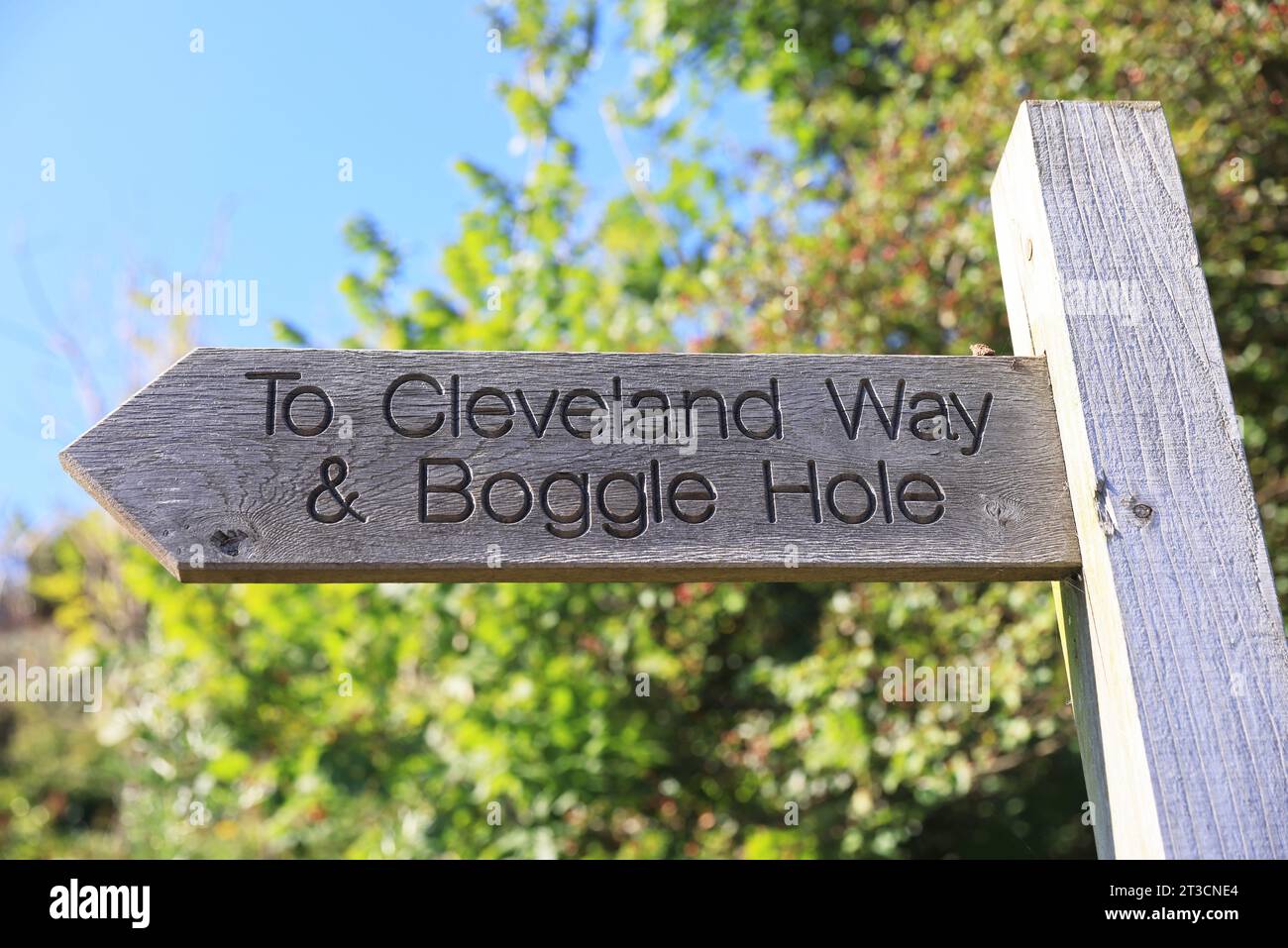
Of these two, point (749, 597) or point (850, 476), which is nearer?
point (850, 476)

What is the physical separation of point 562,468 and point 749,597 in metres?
2.38

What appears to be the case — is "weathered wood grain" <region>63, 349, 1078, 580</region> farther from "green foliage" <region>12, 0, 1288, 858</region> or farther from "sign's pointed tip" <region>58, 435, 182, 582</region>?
"green foliage" <region>12, 0, 1288, 858</region>

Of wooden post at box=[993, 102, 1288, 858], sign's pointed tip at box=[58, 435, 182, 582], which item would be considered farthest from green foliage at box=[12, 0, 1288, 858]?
sign's pointed tip at box=[58, 435, 182, 582]

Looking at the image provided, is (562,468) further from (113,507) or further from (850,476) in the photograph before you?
(113,507)

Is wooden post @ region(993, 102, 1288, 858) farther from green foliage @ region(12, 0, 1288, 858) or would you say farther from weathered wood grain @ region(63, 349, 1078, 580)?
green foliage @ region(12, 0, 1288, 858)

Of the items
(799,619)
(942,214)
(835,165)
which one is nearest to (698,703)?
(799,619)

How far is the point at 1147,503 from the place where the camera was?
1202 mm

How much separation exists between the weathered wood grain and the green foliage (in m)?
1.77

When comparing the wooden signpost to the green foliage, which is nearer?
the wooden signpost

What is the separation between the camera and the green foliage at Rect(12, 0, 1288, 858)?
3.14 metres

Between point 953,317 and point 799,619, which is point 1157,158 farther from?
point 799,619

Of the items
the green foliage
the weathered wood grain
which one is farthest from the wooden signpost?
the green foliage

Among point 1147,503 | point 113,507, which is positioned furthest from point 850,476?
point 113,507

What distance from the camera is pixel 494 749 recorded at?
330cm
